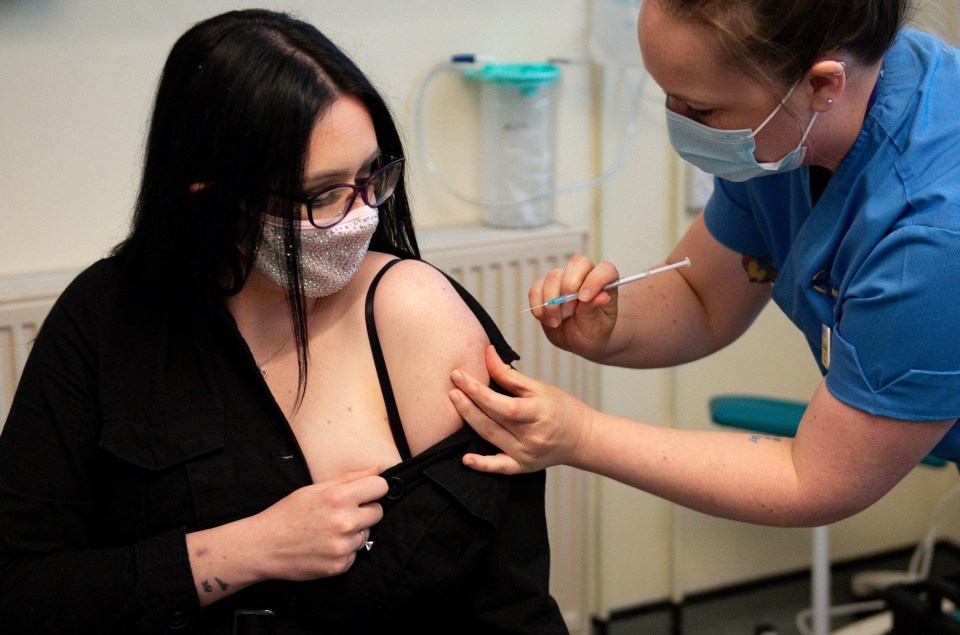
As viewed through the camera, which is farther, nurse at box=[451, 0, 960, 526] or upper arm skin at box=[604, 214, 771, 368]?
upper arm skin at box=[604, 214, 771, 368]

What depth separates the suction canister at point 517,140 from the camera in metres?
2.17

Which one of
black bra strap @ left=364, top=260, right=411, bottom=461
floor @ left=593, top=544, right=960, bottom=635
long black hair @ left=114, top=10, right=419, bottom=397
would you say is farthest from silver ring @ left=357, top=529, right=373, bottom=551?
floor @ left=593, top=544, right=960, bottom=635

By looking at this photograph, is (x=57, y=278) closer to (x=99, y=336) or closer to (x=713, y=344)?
(x=99, y=336)

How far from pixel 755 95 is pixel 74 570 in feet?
3.26

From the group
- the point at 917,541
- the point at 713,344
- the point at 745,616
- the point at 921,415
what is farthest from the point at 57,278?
the point at 917,541

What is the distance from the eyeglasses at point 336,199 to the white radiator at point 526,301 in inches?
33.7

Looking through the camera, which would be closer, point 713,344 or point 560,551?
point 713,344

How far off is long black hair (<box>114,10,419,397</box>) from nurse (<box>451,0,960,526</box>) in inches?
12.9

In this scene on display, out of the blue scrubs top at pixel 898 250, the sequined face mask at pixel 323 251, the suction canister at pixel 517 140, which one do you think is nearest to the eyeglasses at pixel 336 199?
the sequined face mask at pixel 323 251

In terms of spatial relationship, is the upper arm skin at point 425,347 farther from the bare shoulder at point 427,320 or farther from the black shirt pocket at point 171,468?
the black shirt pocket at point 171,468

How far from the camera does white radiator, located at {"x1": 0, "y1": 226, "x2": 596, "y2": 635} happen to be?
1.87m

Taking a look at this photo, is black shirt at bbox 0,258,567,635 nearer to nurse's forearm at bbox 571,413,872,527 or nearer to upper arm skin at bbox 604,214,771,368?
nurse's forearm at bbox 571,413,872,527

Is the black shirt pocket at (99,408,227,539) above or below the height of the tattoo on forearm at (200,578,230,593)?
above

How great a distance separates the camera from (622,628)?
2730mm
